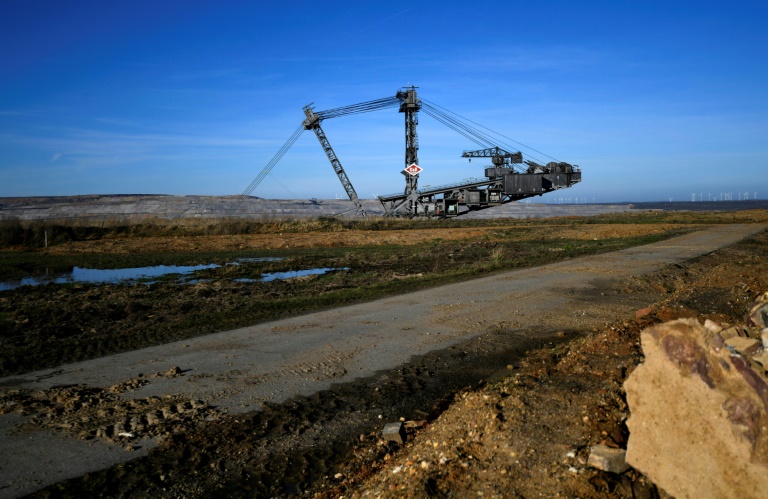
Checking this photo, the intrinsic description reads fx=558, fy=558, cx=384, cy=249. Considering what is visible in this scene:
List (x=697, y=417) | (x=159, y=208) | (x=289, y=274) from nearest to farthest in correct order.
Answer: (x=697, y=417) < (x=289, y=274) < (x=159, y=208)

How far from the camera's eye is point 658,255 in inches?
929

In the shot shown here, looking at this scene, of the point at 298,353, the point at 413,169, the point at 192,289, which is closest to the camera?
the point at 298,353

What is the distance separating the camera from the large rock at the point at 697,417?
368cm

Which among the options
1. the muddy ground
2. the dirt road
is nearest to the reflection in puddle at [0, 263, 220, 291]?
the muddy ground

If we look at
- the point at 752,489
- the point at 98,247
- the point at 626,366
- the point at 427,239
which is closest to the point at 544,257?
the point at 427,239

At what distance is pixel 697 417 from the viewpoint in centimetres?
401

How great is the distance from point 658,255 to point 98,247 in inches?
1242

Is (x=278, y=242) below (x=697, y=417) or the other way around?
below

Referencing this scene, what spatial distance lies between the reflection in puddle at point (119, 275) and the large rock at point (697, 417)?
16.6m

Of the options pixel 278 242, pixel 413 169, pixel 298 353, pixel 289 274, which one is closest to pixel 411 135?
pixel 413 169

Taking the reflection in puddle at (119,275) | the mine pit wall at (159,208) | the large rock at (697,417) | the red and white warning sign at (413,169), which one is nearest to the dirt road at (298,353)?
the large rock at (697,417)

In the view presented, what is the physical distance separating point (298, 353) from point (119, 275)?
1588 centimetres

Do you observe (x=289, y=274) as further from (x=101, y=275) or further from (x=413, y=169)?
(x=413, y=169)

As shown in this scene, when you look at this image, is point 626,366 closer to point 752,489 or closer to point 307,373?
point 752,489
